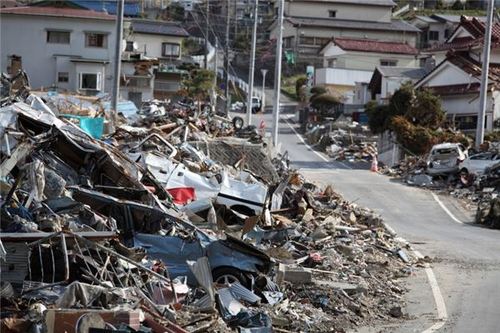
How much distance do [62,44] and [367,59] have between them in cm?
3229

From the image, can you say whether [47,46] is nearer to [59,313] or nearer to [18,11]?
[18,11]

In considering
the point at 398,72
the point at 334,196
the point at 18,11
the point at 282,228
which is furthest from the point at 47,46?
the point at 282,228

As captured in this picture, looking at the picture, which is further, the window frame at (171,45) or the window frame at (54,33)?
the window frame at (171,45)

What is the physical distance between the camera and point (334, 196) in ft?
87.2

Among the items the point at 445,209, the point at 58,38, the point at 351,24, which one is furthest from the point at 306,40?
the point at 445,209

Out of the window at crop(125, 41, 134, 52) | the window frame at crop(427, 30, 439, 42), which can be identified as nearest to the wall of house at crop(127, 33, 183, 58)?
the window at crop(125, 41, 134, 52)

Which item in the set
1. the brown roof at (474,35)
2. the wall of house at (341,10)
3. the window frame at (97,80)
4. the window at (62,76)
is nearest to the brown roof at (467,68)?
the brown roof at (474,35)

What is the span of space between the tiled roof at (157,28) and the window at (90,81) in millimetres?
19017

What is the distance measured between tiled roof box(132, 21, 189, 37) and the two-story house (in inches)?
1009

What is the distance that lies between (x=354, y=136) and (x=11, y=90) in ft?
123

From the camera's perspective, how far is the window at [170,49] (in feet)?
249

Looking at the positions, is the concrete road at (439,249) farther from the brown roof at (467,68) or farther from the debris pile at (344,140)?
the brown roof at (467,68)

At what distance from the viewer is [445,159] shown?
130 ft

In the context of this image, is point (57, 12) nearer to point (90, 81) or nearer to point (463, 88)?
point (90, 81)
